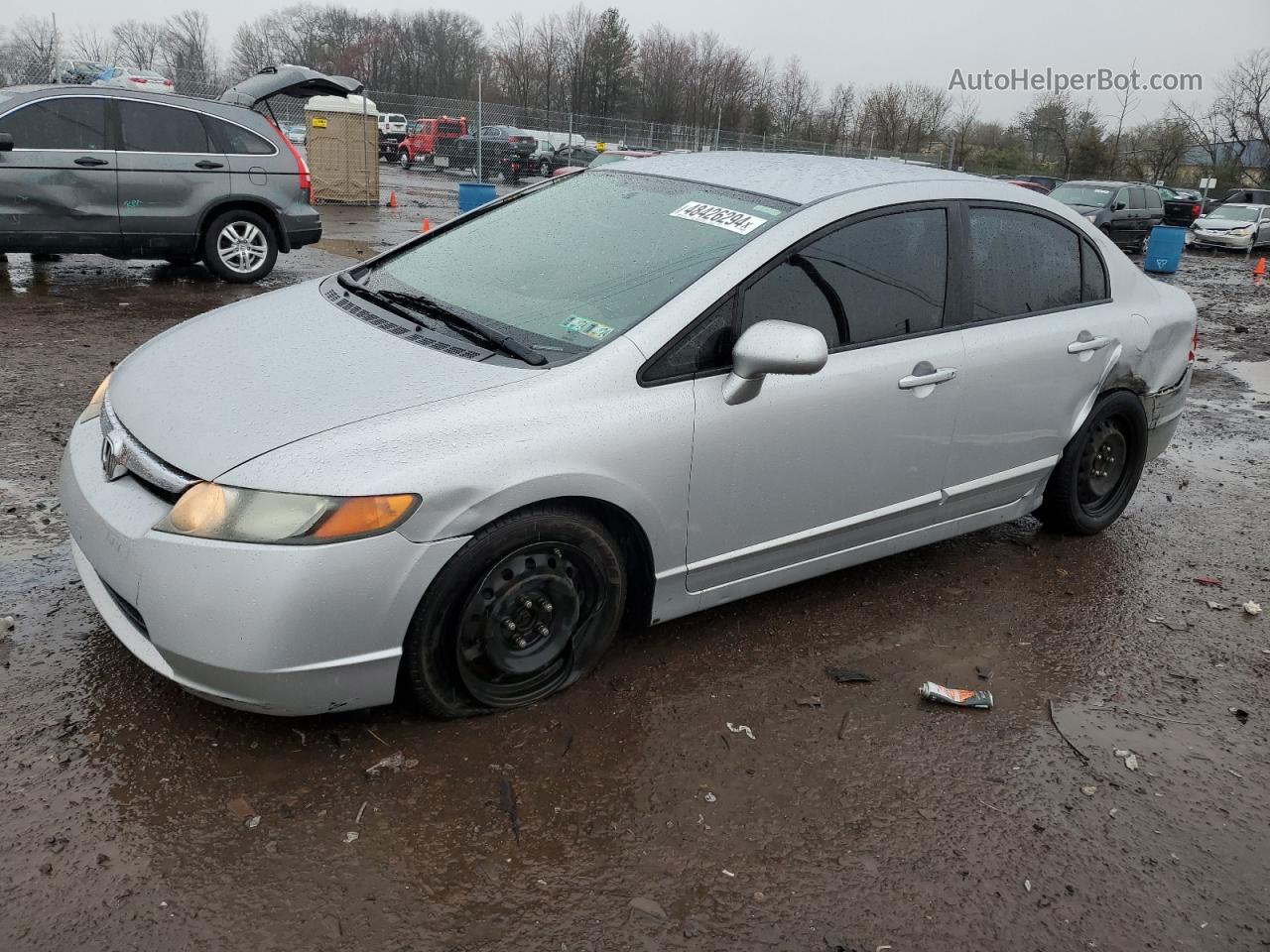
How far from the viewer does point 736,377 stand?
3176mm

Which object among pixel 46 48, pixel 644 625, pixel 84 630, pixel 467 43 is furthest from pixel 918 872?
pixel 467 43

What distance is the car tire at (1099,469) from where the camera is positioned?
457 centimetres

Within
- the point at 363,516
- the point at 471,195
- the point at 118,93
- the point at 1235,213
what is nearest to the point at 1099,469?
the point at 363,516

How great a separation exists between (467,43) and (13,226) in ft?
274

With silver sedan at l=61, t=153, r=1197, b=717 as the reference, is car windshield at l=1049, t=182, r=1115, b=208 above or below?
above

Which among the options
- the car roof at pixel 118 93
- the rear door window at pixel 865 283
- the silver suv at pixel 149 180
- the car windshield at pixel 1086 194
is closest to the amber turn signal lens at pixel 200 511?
the rear door window at pixel 865 283

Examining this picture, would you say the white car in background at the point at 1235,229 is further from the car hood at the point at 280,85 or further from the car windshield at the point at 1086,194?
the car hood at the point at 280,85

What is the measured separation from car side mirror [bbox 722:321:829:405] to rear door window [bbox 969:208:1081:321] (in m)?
1.18

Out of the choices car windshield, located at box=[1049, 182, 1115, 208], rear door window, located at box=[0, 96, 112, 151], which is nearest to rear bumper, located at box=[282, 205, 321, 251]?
rear door window, located at box=[0, 96, 112, 151]

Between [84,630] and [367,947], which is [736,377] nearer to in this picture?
[367,947]

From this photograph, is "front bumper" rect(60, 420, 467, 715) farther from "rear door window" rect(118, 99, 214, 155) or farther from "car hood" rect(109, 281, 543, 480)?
"rear door window" rect(118, 99, 214, 155)

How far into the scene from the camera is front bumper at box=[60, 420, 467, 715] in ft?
8.27

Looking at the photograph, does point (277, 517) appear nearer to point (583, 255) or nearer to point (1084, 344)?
point (583, 255)

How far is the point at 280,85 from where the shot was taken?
10969 millimetres
